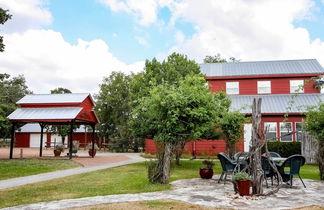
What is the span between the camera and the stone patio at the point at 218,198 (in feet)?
21.6

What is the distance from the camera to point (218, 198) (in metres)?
7.39

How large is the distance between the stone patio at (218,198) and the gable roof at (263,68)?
1812 centimetres

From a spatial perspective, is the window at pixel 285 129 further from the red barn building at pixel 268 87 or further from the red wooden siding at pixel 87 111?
the red wooden siding at pixel 87 111

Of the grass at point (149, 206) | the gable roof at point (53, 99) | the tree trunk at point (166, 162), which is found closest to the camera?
the grass at point (149, 206)

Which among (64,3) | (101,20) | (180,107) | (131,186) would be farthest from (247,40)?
(131,186)

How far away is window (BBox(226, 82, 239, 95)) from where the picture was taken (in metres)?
26.0

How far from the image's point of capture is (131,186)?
29.7 feet

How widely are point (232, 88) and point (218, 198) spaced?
64.2ft

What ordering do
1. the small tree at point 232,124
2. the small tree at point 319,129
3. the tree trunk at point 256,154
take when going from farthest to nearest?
the small tree at point 232,124 < the small tree at point 319,129 < the tree trunk at point 256,154

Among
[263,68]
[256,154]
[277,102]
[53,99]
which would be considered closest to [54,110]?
[53,99]

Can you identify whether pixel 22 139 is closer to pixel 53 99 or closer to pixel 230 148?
pixel 53 99

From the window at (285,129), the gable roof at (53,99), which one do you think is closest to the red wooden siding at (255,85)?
the window at (285,129)

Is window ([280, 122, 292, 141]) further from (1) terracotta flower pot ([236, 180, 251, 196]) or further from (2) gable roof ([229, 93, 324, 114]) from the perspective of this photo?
(1) terracotta flower pot ([236, 180, 251, 196])

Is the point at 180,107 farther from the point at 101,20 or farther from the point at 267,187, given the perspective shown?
the point at 101,20
